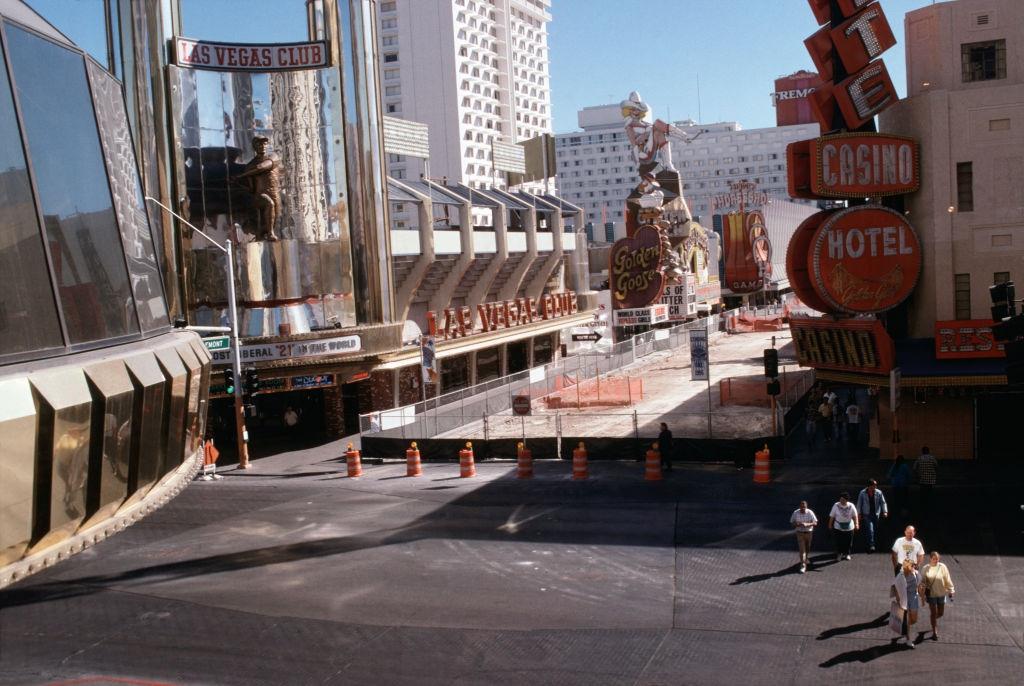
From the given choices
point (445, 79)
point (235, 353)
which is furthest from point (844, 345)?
point (445, 79)

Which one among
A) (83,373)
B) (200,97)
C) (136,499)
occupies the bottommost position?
(136,499)

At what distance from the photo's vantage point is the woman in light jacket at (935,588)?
14070 millimetres

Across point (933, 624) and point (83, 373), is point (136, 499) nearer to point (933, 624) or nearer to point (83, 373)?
point (83, 373)

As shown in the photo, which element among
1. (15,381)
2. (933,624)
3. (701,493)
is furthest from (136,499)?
(701,493)

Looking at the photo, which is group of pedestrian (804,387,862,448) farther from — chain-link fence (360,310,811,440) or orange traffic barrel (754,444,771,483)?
orange traffic barrel (754,444,771,483)

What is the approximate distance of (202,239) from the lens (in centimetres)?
3716

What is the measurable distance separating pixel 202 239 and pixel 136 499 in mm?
33052

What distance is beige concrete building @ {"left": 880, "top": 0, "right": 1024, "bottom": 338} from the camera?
1014 inches

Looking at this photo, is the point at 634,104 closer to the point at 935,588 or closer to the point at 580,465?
the point at 580,465

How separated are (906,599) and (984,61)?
Result: 60.4 feet

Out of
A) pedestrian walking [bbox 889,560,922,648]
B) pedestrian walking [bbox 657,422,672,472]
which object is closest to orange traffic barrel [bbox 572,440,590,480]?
pedestrian walking [bbox 657,422,672,472]

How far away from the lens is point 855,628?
1452cm

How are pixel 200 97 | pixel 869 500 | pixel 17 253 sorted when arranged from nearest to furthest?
pixel 17 253
pixel 869 500
pixel 200 97

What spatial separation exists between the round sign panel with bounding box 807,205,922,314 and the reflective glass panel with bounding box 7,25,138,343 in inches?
947
